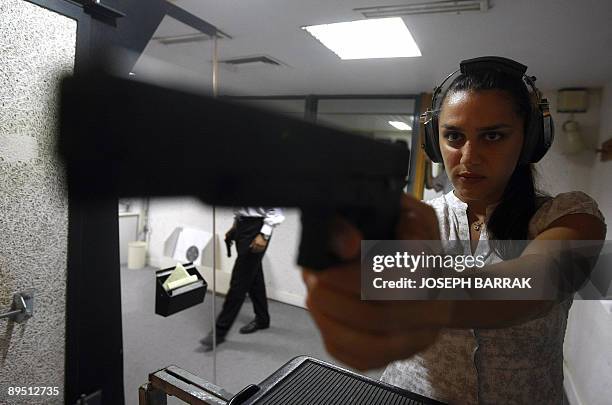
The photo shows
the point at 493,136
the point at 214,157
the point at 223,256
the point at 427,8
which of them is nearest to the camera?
the point at 214,157

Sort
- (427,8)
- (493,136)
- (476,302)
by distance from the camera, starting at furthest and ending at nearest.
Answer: (427,8), (493,136), (476,302)

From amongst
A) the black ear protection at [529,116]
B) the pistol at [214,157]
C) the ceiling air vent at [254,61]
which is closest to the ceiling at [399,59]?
the ceiling air vent at [254,61]

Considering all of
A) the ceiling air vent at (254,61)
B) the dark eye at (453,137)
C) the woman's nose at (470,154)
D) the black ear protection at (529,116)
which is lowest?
the woman's nose at (470,154)

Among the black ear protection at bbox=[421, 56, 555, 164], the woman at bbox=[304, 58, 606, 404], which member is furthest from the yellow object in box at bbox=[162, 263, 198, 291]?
the black ear protection at bbox=[421, 56, 555, 164]

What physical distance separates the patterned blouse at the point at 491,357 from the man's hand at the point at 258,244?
686 millimetres

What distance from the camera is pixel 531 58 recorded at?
0.91 m

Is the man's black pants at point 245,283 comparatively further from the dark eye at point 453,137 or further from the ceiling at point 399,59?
the dark eye at point 453,137

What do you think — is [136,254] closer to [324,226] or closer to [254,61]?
[254,61]

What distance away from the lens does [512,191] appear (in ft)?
1.48

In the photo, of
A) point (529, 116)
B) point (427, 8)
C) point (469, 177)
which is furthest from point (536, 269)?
point (427, 8)

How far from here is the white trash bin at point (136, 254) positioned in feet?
2.89

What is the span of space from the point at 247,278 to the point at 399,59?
0.85 meters

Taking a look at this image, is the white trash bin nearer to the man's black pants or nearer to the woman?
the man's black pants

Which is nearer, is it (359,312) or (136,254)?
(359,312)
